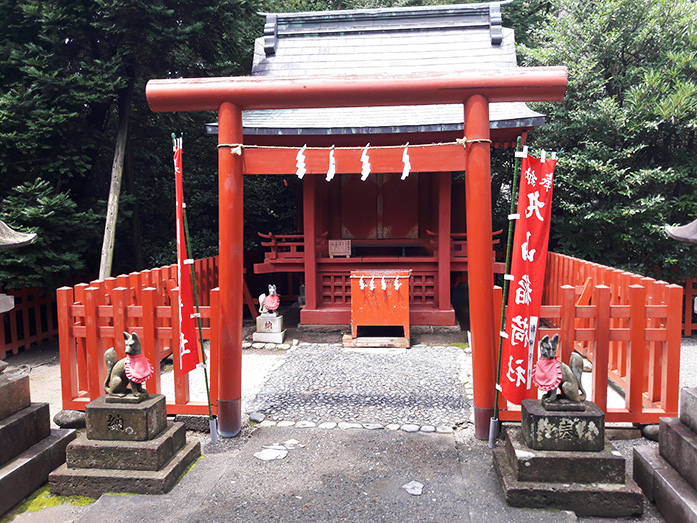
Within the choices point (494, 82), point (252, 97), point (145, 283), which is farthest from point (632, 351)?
point (145, 283)

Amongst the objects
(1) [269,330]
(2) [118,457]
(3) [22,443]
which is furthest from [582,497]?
(1) [269,330]

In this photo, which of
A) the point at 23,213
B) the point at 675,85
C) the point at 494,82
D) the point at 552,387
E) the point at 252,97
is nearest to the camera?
the point at 552,387

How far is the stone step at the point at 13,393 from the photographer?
345 cm

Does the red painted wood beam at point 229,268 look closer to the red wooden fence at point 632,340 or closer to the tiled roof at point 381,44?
the red wooden fence at point 632,340

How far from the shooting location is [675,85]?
337 inches

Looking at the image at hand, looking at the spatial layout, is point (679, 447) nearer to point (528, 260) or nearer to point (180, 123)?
point (528, 260)

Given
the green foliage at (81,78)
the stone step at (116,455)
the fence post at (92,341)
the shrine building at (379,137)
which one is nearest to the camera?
the stone step at (116,455)

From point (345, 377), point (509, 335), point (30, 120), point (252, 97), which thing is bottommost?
point (345, 377)

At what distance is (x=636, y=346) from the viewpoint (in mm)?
4047

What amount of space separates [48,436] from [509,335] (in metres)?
3.79

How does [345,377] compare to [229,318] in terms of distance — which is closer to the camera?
[229,318]

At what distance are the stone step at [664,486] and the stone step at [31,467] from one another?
172 inches

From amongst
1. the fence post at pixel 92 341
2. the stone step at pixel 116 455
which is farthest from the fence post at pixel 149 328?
the stone step at pixel 116 455

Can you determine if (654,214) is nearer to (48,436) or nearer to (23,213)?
(48,436)
